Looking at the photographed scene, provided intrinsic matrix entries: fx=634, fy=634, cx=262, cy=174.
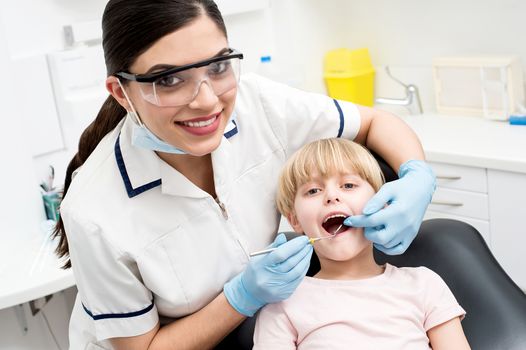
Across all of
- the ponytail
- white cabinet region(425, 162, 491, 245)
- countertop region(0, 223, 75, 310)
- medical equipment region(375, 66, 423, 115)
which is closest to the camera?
the ponytail

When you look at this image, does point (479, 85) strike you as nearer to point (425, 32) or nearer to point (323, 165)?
point (425, 32)

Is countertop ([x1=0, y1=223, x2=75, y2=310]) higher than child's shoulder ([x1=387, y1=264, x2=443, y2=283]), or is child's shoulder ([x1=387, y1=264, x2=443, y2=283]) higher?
child's shoulder ([x1=387, y1=264, x2=443, y2=283])

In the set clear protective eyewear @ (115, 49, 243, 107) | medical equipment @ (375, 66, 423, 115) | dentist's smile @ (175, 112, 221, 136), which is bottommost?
medical equipment @ (375, 66, 423, 115)

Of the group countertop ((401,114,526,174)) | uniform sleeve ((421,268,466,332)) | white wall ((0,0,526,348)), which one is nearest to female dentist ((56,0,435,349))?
uniform sleeve ((421,268,466,332))

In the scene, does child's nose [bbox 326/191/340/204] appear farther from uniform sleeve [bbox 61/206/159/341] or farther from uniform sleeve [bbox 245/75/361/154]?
uniform sleeve [bbox 61/206/159/341]

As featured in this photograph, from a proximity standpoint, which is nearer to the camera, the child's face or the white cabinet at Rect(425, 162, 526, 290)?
the child's face

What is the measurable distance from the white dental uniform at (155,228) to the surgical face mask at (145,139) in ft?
0.16

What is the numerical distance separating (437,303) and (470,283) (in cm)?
13

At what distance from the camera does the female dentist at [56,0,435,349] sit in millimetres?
1243

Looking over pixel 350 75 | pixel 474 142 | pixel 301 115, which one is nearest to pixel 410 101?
pixel 350 75

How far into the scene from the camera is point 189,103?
4.08ft

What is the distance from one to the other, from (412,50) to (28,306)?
2011mm

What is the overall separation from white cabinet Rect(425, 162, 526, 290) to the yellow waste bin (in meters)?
0.70

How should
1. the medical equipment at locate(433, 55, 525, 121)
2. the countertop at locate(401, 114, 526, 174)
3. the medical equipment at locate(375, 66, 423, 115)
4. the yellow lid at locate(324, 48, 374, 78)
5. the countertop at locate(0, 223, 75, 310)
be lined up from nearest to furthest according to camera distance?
the countertop at locate(0, 223, 75, 310)
the countertop at locate(401, 114, 526, 174)
the medical equipment at locate(433, 55, 525, 121)
the medical equipment at locate(375, 66, 423, 115)
the yellow lid at locate(324, 48, 374, 78)
